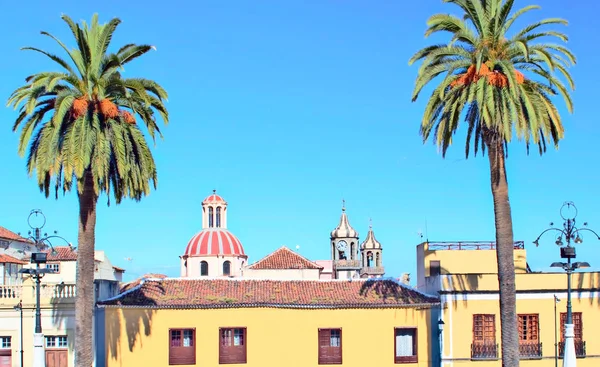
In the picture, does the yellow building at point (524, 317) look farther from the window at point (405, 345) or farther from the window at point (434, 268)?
the window at point (434, 268)

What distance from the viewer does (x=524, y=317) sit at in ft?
99.1

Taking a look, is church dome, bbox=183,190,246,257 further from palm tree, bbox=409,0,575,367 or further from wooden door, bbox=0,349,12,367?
palm tree, bbox=409,0,575,367

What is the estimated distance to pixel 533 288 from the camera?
3012 centimetres

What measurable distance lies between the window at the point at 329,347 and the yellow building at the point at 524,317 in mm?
4010

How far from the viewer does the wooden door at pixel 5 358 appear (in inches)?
1166

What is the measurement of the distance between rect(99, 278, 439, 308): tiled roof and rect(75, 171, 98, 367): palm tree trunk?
8890 millimetres

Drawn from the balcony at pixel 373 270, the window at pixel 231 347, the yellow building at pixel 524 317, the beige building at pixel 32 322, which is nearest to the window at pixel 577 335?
the yellow building at pixel 524 317

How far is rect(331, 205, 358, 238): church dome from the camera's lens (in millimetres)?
60281

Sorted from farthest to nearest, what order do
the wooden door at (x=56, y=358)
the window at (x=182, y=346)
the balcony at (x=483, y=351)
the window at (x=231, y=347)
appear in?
the window at (x=231, y=347) < the window at (x=182, y=346) < the balcony at (x=483, y=351) < the wooden door at (x=56, y=358)

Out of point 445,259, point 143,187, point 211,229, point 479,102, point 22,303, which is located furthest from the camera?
point 211,229

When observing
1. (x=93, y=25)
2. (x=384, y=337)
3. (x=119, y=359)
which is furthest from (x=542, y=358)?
(x=93, y=25)

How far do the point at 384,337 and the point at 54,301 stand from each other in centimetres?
1244

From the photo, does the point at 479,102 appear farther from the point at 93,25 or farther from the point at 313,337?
the point at 313,337

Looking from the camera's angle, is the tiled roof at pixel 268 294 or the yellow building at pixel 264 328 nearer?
the yellow building at pixel 264 328
